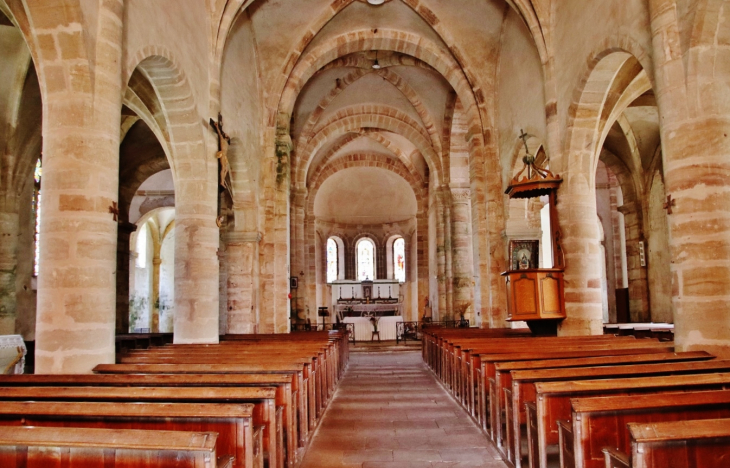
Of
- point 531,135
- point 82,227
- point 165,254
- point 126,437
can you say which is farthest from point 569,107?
point 165,254

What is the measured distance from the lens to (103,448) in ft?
8.53

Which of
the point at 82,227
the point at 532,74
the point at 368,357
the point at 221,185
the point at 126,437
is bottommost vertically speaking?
the point at 368,357

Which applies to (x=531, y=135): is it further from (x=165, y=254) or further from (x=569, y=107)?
(x=165, y=254)

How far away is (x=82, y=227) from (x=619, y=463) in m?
5.13

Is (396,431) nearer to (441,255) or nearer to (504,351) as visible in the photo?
(504,351)

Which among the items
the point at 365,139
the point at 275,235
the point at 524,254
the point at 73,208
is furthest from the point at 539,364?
the point at 365,139

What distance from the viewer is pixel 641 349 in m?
6.15

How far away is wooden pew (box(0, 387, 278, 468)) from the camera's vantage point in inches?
143

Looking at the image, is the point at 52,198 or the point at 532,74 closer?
the point at 52,198

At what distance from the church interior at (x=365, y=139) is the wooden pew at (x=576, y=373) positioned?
0.06 meters

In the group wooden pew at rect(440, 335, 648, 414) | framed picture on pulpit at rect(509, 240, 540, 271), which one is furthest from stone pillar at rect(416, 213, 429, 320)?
wooden pew at rect(440, 335, 648, 414)

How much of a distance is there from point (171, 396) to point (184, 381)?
83 centimetres

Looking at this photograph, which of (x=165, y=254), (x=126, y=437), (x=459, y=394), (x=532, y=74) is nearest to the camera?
(x=126, y=437)

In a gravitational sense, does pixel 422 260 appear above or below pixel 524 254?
above
